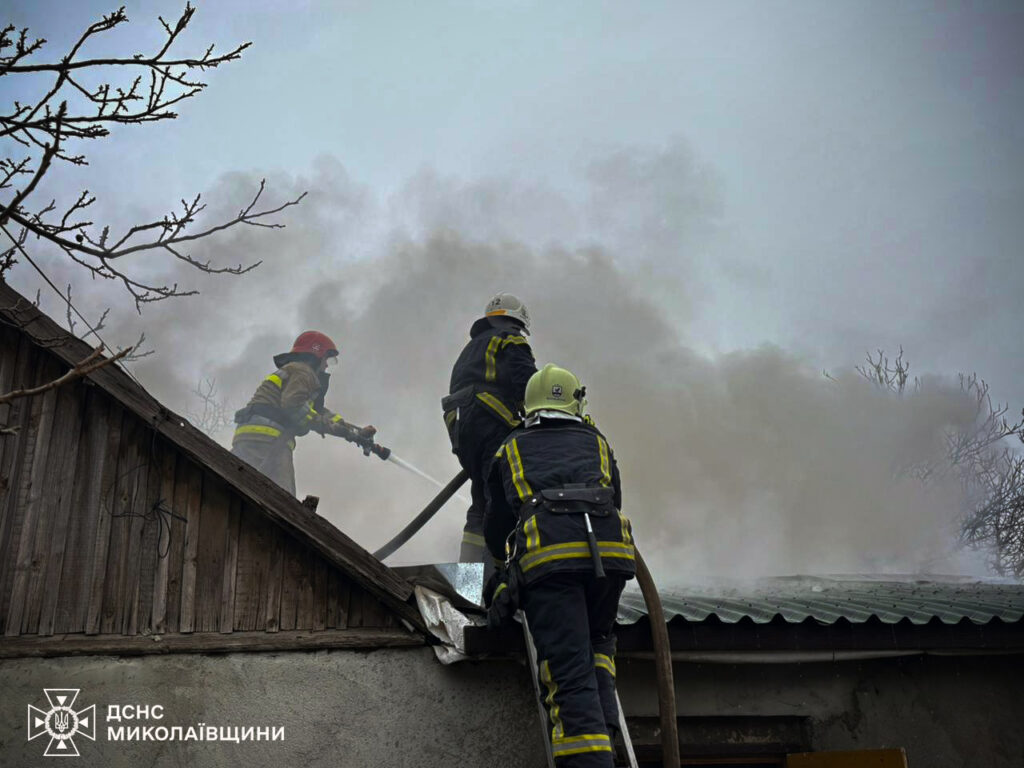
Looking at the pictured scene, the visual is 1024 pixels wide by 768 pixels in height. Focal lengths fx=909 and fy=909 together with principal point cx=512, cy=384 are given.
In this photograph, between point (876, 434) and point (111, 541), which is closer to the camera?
point (111, 541)

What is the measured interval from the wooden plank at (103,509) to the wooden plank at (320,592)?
3.23 feet

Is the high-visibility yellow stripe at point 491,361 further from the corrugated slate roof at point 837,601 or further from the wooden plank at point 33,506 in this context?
the wooden plank at point 33,506

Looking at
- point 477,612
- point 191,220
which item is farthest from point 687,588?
point 191,220

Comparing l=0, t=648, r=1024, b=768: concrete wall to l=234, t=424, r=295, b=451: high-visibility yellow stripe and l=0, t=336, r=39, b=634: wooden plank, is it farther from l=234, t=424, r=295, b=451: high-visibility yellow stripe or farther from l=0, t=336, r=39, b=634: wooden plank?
l=234, t=424, r=295, b=451: high-visibility yellow stripe

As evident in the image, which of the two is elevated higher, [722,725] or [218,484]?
[218,484]

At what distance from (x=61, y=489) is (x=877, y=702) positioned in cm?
420

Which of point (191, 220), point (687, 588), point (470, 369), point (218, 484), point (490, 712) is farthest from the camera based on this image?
point (687, 588)

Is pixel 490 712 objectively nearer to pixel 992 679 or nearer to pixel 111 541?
pixel 111 541

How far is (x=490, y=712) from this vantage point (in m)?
4.14

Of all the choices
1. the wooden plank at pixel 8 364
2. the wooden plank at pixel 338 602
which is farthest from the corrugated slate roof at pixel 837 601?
the wooden plank at pixel 8 364

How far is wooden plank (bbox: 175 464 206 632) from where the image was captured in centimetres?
425

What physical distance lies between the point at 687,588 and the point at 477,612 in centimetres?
270

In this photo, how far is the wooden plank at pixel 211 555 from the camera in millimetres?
4258

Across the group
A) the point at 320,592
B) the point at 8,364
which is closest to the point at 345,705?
the point at 320,592
